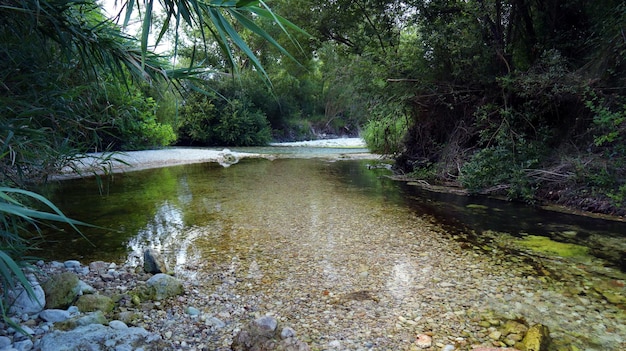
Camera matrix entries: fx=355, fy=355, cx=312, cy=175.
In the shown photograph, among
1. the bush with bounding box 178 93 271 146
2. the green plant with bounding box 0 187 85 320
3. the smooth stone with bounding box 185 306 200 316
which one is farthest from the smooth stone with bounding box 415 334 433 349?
the bush with bounding box 178 93 271 146

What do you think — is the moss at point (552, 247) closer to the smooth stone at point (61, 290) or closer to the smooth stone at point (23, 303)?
the smooth stone at point (61, 290)

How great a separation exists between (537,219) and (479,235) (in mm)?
1165

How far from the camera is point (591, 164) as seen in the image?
15.3 ft


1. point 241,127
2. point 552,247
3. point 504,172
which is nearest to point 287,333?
point 552,247

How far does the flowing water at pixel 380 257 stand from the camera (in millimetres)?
2109

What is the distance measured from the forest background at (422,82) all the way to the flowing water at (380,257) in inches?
31.8

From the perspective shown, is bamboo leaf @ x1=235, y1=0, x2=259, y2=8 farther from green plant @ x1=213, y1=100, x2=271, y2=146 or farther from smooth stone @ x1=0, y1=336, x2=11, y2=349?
green plant @ x1=213, y1=100, x2=271, y2=146

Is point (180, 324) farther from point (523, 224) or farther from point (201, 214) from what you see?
point (523, 224)

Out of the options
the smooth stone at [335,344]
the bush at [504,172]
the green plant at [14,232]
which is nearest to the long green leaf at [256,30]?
the green plant at [14,232]

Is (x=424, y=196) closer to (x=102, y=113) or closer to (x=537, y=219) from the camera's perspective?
(x=537, y=219)

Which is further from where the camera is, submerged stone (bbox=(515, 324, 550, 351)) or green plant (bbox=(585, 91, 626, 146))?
green plant (bbox=(585, 91, 626, 146))

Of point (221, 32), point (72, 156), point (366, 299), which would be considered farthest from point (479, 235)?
point (72, 156)

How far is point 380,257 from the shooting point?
3160 mm

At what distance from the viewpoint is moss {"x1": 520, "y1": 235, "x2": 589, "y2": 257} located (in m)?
3.22
